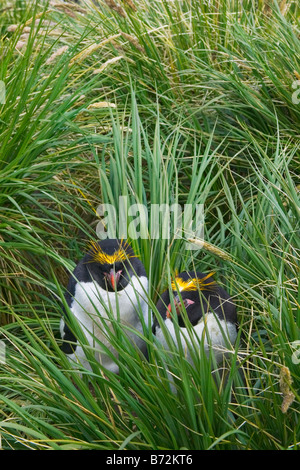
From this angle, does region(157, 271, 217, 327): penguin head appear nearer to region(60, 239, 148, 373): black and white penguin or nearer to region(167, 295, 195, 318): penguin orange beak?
region(167, 295, 195, 318): penguin orange beak

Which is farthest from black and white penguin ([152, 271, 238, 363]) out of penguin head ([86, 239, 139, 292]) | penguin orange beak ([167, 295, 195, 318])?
penguin head ([86, 239, 139, 292])

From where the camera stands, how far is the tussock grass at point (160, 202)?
178cm

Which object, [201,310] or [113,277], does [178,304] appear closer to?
[201,310]

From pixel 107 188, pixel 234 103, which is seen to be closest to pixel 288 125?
pixel 234 103

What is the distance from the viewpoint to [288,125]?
3090 millimetres

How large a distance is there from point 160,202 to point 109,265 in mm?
484

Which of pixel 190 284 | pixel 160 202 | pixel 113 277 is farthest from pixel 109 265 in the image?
pixel 160 202

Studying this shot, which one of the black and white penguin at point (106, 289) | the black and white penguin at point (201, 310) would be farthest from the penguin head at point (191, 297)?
the black and white penguin at point (106, 289)

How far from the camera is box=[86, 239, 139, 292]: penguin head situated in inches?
88.0

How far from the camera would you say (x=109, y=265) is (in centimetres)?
224

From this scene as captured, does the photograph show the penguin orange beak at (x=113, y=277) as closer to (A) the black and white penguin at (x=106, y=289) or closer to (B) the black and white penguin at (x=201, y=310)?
(A) the black and white penguin at (x=106, y=289)

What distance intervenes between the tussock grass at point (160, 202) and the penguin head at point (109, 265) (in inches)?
5.0

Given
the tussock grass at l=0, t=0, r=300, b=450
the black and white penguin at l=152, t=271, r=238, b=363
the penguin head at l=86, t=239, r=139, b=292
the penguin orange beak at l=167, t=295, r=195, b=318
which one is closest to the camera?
the tussock grass at l=0, t=0, r=300, b=450

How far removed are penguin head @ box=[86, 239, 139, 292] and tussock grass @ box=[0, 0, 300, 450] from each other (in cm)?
13
